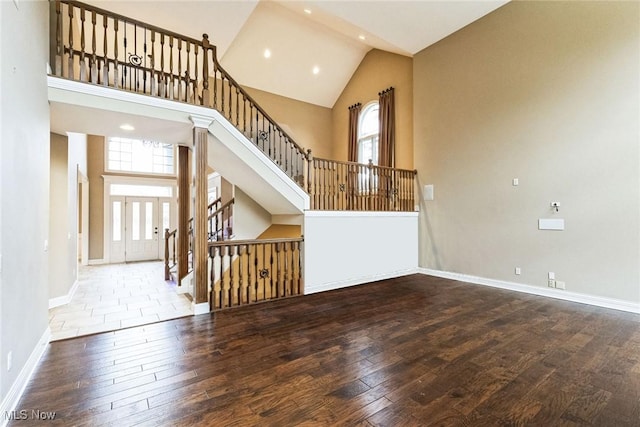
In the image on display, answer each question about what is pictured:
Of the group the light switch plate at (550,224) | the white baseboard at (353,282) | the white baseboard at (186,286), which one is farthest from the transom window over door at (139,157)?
the light switch plate at (550,224)

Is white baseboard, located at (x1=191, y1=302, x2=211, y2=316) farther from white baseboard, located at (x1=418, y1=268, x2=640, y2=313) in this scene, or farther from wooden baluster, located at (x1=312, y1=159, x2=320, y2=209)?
white baseboard, located at (x1=418, y1=268, x2=640, y2=313)

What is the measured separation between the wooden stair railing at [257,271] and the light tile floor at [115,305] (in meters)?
0.65

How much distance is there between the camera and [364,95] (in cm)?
871

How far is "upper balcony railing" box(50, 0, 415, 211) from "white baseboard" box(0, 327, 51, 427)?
2.87m

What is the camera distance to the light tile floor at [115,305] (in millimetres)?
3611

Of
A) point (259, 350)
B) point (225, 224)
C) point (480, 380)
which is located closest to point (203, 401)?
point (259, 350)

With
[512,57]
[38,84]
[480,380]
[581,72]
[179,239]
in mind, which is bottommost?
[480,380]

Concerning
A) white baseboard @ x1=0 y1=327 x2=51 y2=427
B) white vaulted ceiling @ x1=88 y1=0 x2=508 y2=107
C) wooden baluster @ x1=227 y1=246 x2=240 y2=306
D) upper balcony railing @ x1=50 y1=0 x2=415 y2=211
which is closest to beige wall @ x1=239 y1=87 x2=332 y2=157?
white vaulted ceiling @ x1=88 y1=0 x2=508 y2=107

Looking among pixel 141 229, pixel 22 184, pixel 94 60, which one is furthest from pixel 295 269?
pixel 141 229

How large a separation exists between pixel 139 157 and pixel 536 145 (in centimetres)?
1048

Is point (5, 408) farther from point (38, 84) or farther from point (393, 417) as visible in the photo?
point (38, 84)

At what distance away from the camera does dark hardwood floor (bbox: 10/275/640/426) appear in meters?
1.96

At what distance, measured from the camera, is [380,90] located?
8156mm

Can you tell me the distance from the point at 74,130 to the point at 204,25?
3439 millimetres
